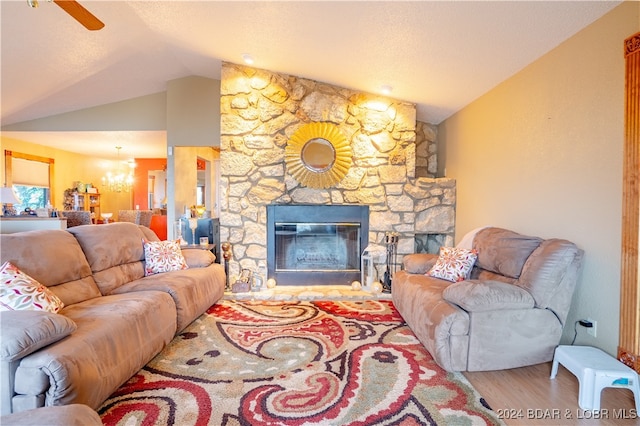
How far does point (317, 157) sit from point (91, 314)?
3.01 metres

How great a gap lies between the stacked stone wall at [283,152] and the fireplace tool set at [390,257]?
14cm

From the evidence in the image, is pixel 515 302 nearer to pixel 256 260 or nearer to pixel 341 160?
pixel 341 160

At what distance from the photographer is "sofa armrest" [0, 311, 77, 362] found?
4.82 ft

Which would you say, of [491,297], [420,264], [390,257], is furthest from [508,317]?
[390,257]

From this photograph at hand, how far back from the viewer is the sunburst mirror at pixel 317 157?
4.41 m

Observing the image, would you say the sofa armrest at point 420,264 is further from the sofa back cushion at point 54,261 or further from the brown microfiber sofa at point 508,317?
the sofa back cushion at point 54,261

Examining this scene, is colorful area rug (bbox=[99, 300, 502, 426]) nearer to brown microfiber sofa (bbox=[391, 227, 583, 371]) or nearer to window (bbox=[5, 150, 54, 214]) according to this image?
brown microfiber sofa (bbox=[391, 227, 583, 371])

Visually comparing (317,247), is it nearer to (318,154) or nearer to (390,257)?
(390,257)

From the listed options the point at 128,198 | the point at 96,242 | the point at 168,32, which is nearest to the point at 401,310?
the point at 96,242

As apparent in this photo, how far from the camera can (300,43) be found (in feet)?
11.4

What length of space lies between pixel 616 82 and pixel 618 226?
0.92m

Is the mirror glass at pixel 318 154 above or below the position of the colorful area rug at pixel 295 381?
above

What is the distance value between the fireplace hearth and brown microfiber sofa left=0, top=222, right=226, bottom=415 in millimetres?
936

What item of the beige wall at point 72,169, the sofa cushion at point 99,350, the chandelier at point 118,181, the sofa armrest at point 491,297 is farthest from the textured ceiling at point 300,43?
the chandelier at point 118,181
